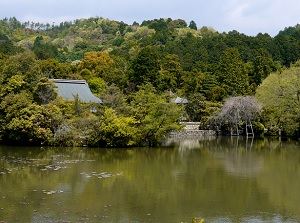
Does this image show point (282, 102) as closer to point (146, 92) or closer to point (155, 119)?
point (146, 92)

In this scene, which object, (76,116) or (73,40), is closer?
(76,116)

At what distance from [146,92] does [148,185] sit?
15737 millimetres

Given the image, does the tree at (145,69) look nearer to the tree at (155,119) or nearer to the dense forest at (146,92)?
the dense forest at (146,92)

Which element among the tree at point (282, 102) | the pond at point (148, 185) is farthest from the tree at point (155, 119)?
the tree at point (282, 102)

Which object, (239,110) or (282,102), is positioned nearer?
(282,102)

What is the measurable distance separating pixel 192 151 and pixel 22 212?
15484 mm

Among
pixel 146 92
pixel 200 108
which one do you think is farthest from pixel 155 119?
pixel 200 108

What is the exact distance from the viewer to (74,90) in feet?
118

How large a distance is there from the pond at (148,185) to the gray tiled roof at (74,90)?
9.67 metres

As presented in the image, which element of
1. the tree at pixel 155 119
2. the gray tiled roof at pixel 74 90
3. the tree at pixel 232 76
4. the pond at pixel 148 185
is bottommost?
the pond at pixel 148 185

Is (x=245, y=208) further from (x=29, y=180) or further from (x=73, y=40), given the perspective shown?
(x=73, y=40)

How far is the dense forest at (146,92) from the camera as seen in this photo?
88.3ft

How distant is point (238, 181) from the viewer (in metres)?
17.6

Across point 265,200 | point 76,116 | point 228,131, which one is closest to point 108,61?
point 228,131
